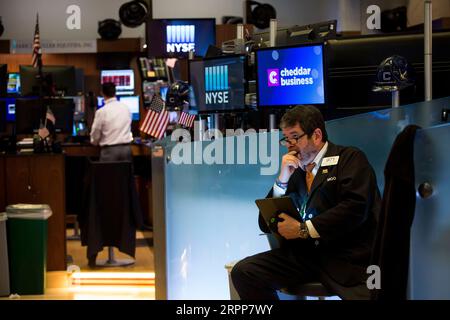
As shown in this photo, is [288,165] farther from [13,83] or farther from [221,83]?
[13,83]

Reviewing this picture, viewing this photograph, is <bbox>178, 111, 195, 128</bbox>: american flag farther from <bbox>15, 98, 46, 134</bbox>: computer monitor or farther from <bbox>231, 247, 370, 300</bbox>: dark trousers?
<bbox>15, 98, 46, 134</bbox>: computer monitor

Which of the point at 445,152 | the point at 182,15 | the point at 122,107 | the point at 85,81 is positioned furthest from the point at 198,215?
the point at 85,81

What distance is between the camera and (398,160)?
2.38 meters

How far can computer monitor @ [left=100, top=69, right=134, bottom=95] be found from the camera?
11.7m

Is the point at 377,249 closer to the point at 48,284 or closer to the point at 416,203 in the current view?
the point at 416,203

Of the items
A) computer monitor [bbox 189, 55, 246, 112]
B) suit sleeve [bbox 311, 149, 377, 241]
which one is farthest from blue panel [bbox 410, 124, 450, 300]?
computer monitor [bbox 189, 55, 246, 112]

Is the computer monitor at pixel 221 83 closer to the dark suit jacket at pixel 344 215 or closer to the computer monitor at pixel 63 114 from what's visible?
the dark suit jacket at pixel 344 215

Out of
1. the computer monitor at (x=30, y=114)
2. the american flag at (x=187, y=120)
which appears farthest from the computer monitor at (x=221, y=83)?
the computer monitor at (x=30, y=114)

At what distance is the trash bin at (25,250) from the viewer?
590 centimetres

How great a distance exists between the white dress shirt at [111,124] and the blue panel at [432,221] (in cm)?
613

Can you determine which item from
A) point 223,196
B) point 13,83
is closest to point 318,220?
point 223,196

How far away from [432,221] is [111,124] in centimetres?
621

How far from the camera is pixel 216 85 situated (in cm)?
544
